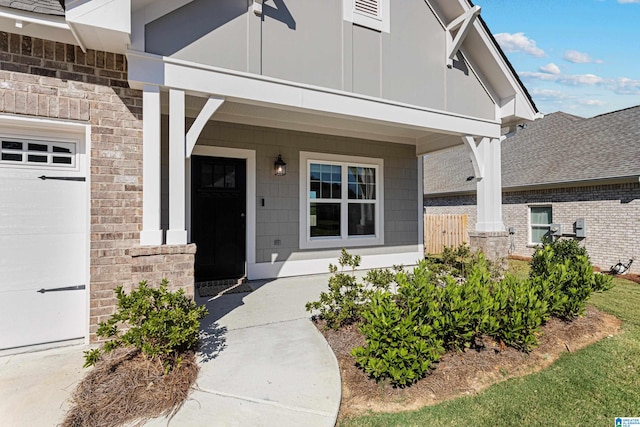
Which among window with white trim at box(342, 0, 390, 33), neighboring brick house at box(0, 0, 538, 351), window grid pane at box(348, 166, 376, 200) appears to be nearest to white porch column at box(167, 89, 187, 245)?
neighboring brick house at box(0, 0, 538, 351)

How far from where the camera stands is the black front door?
6031 millimetres

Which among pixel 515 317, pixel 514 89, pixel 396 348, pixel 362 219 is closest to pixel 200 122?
pixel 396 348

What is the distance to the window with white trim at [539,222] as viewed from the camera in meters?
11.5

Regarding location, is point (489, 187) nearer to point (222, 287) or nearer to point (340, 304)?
point (340, 304)

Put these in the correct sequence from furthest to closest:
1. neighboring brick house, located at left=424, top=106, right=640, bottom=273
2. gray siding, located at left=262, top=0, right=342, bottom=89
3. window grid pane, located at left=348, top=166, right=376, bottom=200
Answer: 1. neighboring brick house, located at left=424, top=106, right=640, bottom=273
2. window grid pane, located at left=348, top=166, right=376, bottom=200
3. gray siding, located at left=262, top=0, right=342, bottom=89

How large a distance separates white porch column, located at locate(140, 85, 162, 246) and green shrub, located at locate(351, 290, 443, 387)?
2.68 m

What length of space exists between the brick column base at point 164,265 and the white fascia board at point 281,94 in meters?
2.03

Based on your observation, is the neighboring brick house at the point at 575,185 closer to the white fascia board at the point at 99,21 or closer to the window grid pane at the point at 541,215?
the window grid pane at the point at 541,215

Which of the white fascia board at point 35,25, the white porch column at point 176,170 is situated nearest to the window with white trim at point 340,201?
the white porch column at point 176,170

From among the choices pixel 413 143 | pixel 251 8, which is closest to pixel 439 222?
pixel 413 143

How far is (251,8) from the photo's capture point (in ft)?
14.4

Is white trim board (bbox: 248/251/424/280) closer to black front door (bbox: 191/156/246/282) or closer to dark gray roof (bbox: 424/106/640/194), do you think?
black front door (bbox: 191/156/246/282)

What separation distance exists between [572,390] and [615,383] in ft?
1.87

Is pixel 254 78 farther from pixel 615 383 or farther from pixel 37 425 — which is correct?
pixel 615 383
